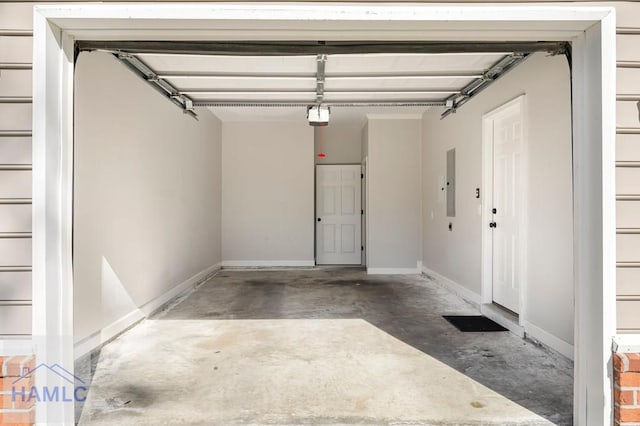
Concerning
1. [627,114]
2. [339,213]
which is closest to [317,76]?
[627,114]

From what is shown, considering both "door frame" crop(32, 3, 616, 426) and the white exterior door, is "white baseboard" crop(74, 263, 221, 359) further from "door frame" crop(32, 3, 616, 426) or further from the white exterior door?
the white exterior door

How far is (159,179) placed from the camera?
455cm

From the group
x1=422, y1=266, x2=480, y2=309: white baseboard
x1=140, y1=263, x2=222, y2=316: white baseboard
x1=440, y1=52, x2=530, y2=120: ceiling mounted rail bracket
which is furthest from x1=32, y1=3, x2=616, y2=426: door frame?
Answer: x1=422, y1=266, x2=480, y2=309: white baseboard

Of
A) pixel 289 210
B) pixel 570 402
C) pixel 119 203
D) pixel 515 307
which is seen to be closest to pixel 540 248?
pixel 515 307

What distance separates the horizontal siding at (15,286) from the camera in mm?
1761

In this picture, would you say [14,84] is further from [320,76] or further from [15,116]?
[320,76]

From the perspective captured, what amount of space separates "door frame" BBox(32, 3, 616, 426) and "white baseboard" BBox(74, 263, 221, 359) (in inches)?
50.5

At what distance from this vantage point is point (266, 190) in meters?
7.67

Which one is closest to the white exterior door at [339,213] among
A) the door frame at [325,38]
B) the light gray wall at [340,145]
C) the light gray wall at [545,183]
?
the light gray wall at [340,145]

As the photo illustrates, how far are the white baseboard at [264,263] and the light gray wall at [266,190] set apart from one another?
4 centimetres

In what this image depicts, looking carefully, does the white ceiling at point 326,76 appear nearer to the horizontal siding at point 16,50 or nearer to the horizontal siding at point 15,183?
the horizontal siding at point 16,50

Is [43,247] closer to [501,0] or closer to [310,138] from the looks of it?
[501,0]

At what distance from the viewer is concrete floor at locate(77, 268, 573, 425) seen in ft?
7.36

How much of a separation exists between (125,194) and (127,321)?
1226 millimetres
